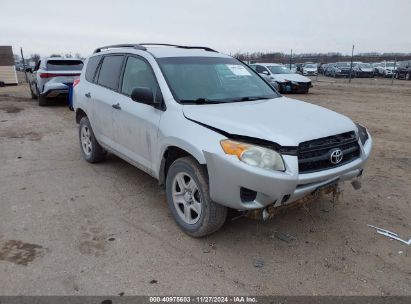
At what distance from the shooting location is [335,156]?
326 cm

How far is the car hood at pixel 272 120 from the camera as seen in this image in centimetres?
307

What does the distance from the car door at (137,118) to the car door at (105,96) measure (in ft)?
0.58

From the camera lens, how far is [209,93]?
404 cm

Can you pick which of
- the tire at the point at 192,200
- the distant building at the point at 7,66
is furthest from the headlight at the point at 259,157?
the distant building at the point at 7,66

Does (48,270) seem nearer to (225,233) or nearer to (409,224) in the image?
(225,233)

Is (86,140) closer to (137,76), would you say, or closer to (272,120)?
(137,76)

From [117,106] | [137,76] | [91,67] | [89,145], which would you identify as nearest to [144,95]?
[137,76]

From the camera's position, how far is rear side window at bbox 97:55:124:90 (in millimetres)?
4848

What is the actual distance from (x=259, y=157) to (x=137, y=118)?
171 centimetres

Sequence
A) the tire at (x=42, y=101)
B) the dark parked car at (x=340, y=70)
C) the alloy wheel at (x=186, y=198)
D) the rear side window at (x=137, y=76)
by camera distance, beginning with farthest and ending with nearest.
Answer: the dark parked car at (x=340, y=70) < the tire at (x=42, y=101) < the rear side window at (x=137, y=76) < the alloy wheel at (x=186, y=198)

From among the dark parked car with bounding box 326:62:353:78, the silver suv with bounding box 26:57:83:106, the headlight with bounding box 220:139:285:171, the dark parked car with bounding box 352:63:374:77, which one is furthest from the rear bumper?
the dark parked car with bounding box 352:63:374:77

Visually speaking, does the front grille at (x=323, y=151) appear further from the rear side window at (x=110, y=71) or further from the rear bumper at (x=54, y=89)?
the rear bumper at (x=54, y=89)

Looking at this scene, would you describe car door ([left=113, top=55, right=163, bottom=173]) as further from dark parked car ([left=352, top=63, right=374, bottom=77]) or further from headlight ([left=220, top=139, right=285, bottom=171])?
dark parked car ([left=352, top=63, right=374, bottom=77])

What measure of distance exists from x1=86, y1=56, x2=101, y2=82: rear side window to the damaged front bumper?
320cm
